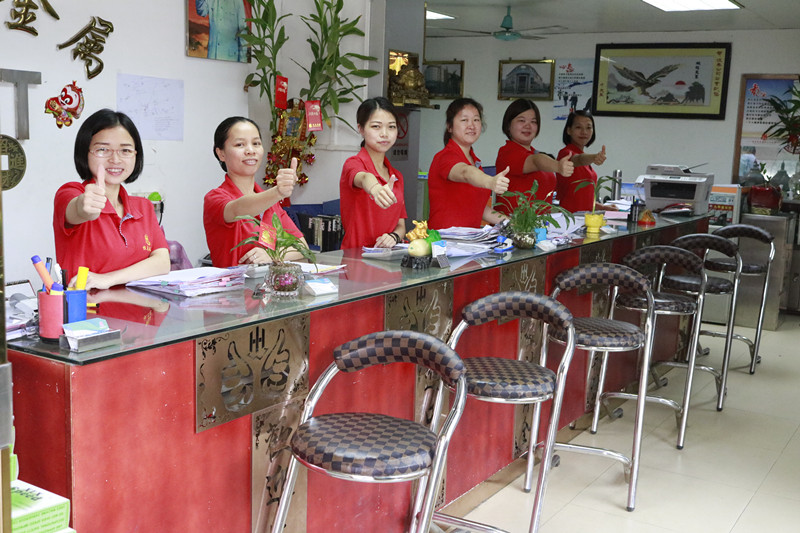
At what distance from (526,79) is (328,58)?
559cm

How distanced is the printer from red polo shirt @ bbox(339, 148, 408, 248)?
2857 mm

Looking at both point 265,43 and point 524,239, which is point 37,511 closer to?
Result: point 524,239

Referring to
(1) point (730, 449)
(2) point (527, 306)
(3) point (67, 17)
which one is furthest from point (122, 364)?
(1) point (730, 449)

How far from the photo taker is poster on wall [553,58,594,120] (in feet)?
33.2

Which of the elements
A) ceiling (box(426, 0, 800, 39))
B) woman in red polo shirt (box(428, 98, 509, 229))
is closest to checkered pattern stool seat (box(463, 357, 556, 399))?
woman in red polo shirt (box(428, 98, 509, 229))

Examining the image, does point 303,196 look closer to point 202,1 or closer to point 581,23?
point 202,1

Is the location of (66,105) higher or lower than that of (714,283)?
higher

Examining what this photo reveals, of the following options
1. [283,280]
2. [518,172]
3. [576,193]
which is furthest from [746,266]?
[283,280]

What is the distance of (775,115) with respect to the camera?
357 inches

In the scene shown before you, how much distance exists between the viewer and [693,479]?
12.2 feet

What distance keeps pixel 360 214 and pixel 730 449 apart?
2221 mm

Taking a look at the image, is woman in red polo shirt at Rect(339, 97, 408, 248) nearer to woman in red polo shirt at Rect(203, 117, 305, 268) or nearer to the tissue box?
woman in red polo shirt at Rect(203, 117, 305, 268)

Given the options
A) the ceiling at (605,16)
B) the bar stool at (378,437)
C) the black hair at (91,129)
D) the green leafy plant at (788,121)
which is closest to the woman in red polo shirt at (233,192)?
the black hair at (91,129)

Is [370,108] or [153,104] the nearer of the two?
[370,108]
